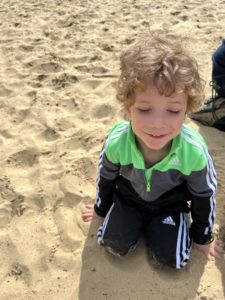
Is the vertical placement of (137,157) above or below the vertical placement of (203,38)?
above

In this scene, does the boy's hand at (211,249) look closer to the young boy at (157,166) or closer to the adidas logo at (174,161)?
the young boy at (157,166)

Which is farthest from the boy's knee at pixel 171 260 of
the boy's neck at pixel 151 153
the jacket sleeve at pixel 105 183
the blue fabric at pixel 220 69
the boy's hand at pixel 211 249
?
the blue fabric at pixel 220 69

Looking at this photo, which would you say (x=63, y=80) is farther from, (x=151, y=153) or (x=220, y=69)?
(x=151, y=153)

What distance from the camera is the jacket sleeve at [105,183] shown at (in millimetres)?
2334

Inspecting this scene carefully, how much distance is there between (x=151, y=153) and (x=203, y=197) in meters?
0.35

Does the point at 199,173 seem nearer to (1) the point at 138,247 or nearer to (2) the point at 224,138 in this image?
(1) the point at 138,247

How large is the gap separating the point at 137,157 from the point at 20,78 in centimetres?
242

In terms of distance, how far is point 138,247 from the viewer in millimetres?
2496

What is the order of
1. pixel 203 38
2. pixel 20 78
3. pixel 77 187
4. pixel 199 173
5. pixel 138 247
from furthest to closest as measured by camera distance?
pixel 203 38 → pixel 20 78 → pixel 77 187 → pixel 138 247 → pixel 199 173

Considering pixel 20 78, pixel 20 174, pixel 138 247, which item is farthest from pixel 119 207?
pixel 20 78

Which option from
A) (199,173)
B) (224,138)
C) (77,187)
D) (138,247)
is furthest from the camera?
(224,138)

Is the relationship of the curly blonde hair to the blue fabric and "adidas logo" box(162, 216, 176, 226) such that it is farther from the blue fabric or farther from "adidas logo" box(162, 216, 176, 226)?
the blue fabric

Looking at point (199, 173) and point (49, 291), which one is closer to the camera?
point (199, 173)

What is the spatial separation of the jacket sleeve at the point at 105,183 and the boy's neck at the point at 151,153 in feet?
0.60
